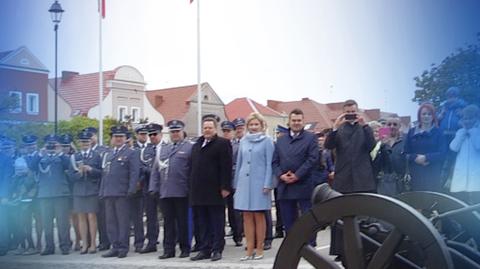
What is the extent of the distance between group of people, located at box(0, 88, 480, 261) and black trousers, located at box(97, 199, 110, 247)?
1cm

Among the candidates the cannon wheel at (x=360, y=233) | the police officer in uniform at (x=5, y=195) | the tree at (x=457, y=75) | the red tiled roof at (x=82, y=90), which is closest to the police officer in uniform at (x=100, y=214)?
the red tiled roof at (x=82, y=90)

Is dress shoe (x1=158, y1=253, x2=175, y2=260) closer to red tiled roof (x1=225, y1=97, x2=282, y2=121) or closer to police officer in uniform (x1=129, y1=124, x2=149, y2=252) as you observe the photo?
police officer in uniform (x1=129, y1=124, x2=149, y2=252)

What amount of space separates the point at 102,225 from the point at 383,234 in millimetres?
5233

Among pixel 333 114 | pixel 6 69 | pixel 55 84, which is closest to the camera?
pixel 6 69

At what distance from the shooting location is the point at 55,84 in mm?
4316

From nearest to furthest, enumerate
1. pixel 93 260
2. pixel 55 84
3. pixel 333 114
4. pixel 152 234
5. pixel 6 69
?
pixel 6 69 < pixel 55 84 < pixel 333 114 < pixel 93 260 < pixel 152 234

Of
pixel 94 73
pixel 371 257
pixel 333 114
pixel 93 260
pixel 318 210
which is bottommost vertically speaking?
pixel 93 260

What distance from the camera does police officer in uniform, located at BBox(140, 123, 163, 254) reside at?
7184mm

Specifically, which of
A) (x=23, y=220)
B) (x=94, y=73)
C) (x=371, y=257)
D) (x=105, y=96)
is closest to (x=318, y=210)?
(x=371, y=257)

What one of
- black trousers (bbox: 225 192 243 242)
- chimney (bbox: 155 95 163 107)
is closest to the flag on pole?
chimney (bbox: 155 95 163 107)

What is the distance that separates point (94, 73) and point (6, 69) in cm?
134

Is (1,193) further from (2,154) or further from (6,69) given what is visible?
(6,69)

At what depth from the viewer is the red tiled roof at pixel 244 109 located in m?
6.28

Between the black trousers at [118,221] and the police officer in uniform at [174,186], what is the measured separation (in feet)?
1.17
